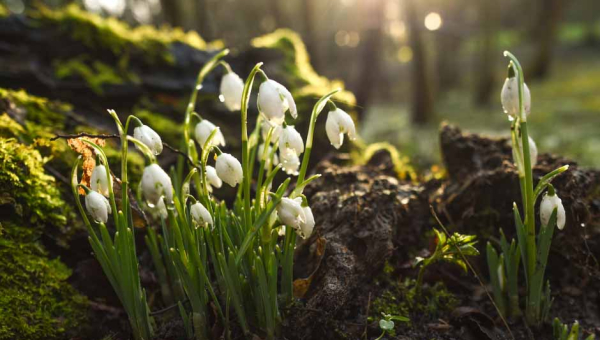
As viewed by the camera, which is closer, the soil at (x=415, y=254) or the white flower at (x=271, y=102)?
the white flower at (x=271, y=102)

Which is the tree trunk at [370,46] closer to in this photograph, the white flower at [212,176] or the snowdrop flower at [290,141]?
the white flower at [212,176]

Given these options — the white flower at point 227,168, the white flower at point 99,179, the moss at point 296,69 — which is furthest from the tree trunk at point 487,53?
the white flower at point 99,179

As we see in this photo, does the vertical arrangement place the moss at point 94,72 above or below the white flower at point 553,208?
A: above

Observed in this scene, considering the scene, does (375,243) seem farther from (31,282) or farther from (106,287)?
(31,282)

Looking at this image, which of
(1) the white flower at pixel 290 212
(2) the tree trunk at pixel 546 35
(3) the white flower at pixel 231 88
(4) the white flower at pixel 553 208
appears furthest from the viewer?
(2) the tree trunk at pixel 546 35

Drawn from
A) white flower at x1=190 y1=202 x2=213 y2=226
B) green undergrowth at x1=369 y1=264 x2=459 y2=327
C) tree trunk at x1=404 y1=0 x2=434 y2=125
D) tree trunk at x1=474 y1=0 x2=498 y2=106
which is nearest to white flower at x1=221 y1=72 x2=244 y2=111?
white flower at x1=190 y1=202 x2=213 y2=226

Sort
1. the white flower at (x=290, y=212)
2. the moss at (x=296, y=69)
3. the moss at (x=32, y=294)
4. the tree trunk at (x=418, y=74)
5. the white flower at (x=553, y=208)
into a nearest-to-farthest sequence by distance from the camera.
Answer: the white flower at (x=290, y=212) → the white flower at (x=553, y=208) → the moss at (x=32, y=294) → the moss at (x=296, y=69) → the tree trunk at (x=418, y=74)

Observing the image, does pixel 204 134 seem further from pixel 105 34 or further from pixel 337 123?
pixel 105 34
